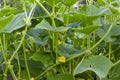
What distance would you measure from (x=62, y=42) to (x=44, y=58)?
0.07 meters

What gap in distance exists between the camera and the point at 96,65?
63 centimetres

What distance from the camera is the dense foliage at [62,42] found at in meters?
0.64

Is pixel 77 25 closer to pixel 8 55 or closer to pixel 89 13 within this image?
pixel 89 13

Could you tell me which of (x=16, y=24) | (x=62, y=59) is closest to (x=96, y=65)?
(x=62, y=59)

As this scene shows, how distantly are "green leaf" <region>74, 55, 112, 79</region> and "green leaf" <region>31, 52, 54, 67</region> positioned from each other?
0.08 meters

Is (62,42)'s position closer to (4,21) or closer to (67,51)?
(67,51)

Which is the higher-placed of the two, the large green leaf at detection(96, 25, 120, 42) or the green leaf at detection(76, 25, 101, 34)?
the green leaf at detection(76, 25, 101, 34)

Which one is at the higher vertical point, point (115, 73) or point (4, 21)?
point (4, 21)

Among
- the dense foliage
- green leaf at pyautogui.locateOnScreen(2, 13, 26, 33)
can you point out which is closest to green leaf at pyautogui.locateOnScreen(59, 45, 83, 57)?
the dense foliage

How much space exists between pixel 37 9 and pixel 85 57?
0.17 m

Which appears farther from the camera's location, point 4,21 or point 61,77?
point 61,77

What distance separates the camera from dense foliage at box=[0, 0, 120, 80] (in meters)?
0.64

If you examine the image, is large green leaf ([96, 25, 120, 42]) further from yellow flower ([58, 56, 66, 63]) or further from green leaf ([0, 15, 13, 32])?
green leaf ([0, 15, 13, 32])

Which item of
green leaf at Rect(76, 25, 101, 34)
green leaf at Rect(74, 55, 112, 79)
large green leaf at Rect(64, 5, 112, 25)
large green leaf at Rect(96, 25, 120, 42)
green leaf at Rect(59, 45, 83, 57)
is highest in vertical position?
large green leaf at Rect(64, 5, 112, 25)
